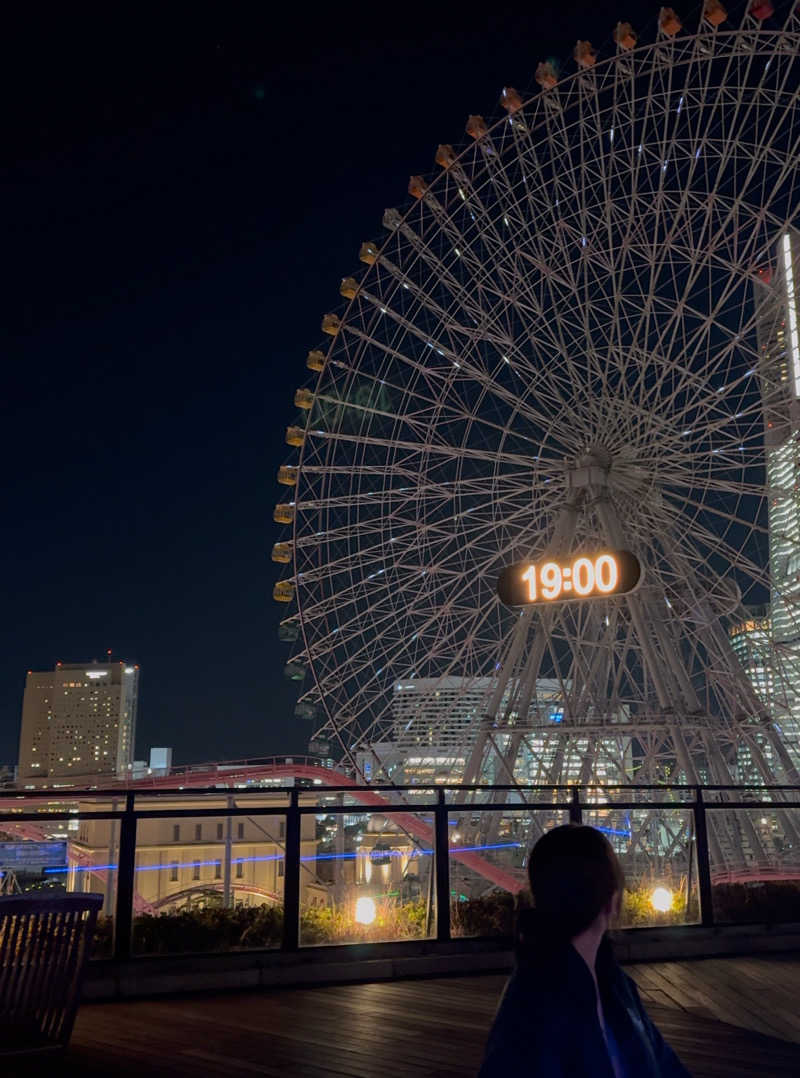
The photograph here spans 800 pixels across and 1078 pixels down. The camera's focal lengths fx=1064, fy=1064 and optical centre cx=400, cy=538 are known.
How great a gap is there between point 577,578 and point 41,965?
9801 mm

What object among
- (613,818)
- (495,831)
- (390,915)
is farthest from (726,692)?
(390,915)

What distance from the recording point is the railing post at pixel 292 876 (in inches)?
344

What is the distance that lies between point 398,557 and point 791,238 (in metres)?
10.7

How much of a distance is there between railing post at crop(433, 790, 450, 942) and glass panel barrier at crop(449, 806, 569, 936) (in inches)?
4.6

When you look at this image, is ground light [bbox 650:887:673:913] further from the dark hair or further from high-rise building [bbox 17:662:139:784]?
high-rise building [bbox 17:662:139:784]

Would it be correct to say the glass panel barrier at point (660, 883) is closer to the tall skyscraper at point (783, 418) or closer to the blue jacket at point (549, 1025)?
the blue jacket at point (549, 1025)

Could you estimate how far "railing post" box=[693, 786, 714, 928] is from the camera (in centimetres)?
991

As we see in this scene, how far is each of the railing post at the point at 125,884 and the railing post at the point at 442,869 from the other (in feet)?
8.41

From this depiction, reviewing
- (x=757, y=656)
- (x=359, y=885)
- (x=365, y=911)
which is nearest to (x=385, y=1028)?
(x=365, y=911)

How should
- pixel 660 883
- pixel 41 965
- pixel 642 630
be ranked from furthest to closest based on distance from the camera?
pixel 642 630, pixel 660 883, pixel 41 965

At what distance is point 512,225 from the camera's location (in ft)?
77.5

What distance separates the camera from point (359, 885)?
1055 cm

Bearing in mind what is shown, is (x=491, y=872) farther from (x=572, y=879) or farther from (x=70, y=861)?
(x=572, y=879)

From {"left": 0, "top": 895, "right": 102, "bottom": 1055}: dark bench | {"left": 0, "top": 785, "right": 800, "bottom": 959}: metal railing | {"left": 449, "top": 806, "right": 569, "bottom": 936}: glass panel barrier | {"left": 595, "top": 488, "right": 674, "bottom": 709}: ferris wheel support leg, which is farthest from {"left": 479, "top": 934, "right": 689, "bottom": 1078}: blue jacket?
{"left": 595, "top": 488, "right": 674, "bottom": 709}: ferris wheel support leg
